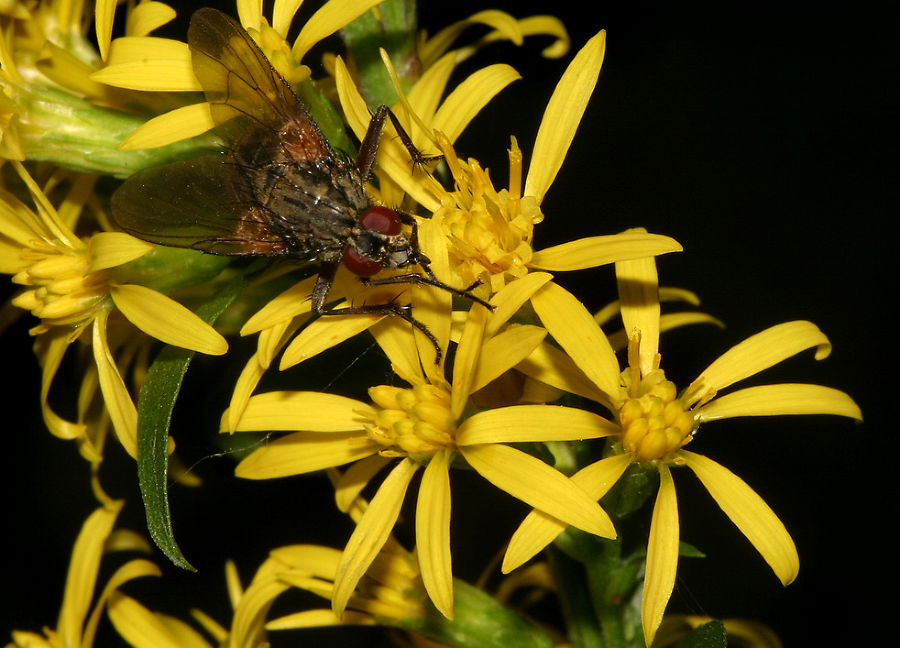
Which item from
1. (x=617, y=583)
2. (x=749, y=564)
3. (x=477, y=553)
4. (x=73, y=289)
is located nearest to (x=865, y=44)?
(x=749, y=564)

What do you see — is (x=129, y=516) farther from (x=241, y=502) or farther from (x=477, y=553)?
(x=477, y=553)

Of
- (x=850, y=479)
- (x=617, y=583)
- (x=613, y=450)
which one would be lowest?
(x=617, y=583)

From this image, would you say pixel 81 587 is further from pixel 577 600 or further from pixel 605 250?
pixel 605 250

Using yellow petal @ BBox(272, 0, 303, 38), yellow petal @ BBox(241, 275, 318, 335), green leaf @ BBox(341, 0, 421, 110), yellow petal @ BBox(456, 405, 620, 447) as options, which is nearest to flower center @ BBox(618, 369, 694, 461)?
yellow petal @ BBox(456, 405, 620, 447)

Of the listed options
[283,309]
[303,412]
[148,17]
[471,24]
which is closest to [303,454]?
[303,412]

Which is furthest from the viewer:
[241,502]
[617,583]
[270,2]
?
[241,502]

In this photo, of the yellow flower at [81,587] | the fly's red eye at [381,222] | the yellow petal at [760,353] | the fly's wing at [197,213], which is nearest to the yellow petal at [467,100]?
the fly's red eye at [381,222]
